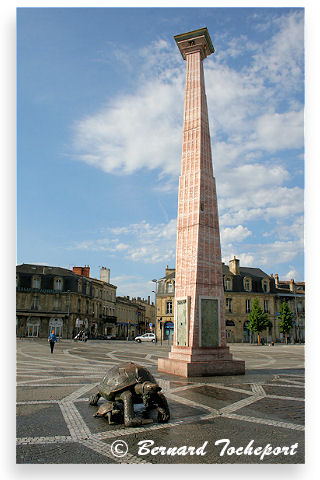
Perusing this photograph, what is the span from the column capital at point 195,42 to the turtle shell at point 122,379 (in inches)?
545

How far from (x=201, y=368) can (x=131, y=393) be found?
6.33 m

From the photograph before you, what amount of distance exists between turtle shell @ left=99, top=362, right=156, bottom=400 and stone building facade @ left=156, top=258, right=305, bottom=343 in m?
39.6

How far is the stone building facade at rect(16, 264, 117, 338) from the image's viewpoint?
45.5 meters

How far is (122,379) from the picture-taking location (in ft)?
21.8

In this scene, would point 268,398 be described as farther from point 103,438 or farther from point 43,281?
point 43,281

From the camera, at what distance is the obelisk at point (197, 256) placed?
12.8 m

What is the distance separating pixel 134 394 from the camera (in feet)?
21.3

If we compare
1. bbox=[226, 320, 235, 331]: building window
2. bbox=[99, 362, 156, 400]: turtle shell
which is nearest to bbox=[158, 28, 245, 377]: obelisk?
bbox=[99, 362, 156, 400]: turtle shell

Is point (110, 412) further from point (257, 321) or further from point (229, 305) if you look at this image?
point (229, 305)

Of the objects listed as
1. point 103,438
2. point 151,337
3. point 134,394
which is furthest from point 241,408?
point 151,337

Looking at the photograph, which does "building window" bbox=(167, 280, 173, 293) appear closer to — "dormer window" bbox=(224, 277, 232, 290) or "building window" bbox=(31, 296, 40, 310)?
"dormer window" bbox=(224, 277, 232, 290)

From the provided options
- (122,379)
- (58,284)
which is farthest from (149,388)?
(58,284)

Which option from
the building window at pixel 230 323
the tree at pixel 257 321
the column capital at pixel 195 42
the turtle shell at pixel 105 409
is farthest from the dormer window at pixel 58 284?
the turtle shell at pixel 105 409

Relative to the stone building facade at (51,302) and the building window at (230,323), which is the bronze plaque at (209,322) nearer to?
the stone building facade at (51,302)
